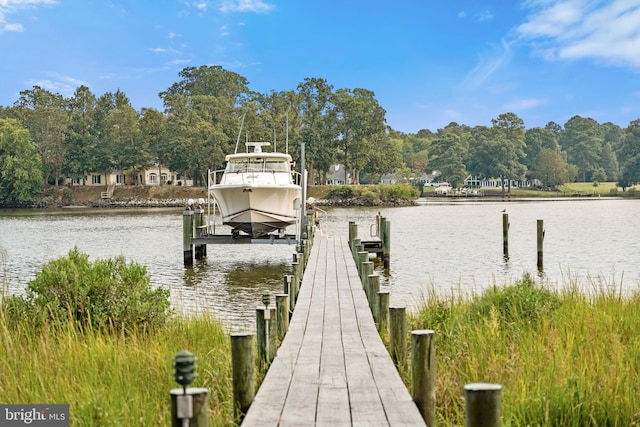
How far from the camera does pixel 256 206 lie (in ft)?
82.4

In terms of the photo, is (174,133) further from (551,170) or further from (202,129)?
(551,170)

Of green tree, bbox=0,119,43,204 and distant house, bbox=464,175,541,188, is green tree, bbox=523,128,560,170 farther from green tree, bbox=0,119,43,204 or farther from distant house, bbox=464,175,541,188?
green tree, bbox=0,119,43,204

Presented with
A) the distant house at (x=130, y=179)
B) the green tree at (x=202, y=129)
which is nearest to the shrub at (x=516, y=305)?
the green tree at (x=202, y=129)

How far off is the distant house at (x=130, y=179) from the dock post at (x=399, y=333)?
96592 millimetres

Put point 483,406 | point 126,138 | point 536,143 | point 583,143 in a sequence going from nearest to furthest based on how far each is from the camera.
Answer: point 483,406, point 126,138, point 536,143, point 583,143

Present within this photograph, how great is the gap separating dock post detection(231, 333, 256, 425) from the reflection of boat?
19.3 m

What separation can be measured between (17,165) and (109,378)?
3586 inches

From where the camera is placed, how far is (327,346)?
7641 mm

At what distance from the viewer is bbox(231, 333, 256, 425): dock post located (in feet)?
18.1

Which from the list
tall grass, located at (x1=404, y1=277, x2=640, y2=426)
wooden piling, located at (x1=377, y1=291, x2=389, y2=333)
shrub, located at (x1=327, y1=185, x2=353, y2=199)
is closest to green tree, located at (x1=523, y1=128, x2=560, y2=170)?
shrub, located at (x1=327, y1=185, x2=353, y2=199)

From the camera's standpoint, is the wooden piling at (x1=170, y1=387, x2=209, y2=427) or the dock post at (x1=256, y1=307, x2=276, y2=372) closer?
the wooden piling at (x1=170, y1=387, x2=209, y2=427)

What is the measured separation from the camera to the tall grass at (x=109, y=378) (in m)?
5.79

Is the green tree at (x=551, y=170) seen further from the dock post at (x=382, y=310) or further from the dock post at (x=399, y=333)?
the dock post at (x=399, y=333)

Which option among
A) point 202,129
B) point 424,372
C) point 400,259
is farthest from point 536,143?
point 424,372
